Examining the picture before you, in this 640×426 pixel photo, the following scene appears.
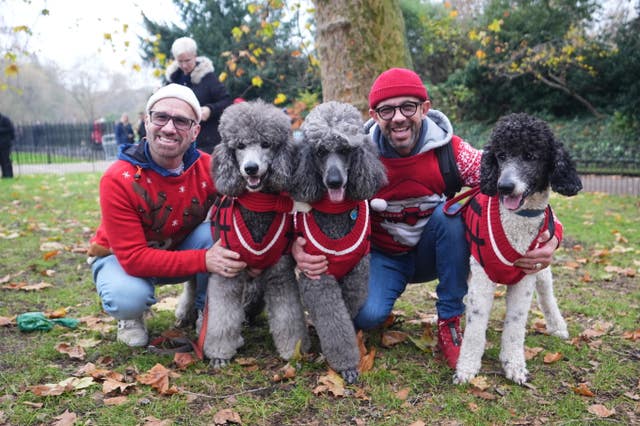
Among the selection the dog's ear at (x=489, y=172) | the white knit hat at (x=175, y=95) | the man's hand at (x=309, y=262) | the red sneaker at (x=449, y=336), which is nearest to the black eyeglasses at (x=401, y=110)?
the dog's ear at (x=489, y=172)

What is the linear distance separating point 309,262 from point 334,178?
480mm

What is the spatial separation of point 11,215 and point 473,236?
619cm

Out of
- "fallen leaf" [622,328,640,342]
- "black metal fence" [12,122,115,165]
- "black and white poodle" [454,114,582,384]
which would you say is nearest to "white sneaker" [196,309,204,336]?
"black and white poodle" [454,114,582,384]

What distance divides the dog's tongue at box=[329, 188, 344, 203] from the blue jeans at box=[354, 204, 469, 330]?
2.09 feet

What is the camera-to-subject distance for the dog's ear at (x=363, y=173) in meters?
2.37

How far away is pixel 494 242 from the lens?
2.32 metres

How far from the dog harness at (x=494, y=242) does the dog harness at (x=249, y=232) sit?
92cm

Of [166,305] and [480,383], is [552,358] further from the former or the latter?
[166,305]

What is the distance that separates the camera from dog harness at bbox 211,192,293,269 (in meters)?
2.49

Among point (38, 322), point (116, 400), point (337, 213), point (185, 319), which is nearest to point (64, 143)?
point (38, 322)

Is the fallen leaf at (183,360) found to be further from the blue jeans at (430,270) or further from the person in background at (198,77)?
the person in background at (198,77)

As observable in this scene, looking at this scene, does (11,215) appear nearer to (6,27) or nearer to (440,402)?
(6,27)

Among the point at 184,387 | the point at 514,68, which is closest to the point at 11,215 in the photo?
the point at 184,387

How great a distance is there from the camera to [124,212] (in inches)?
103
